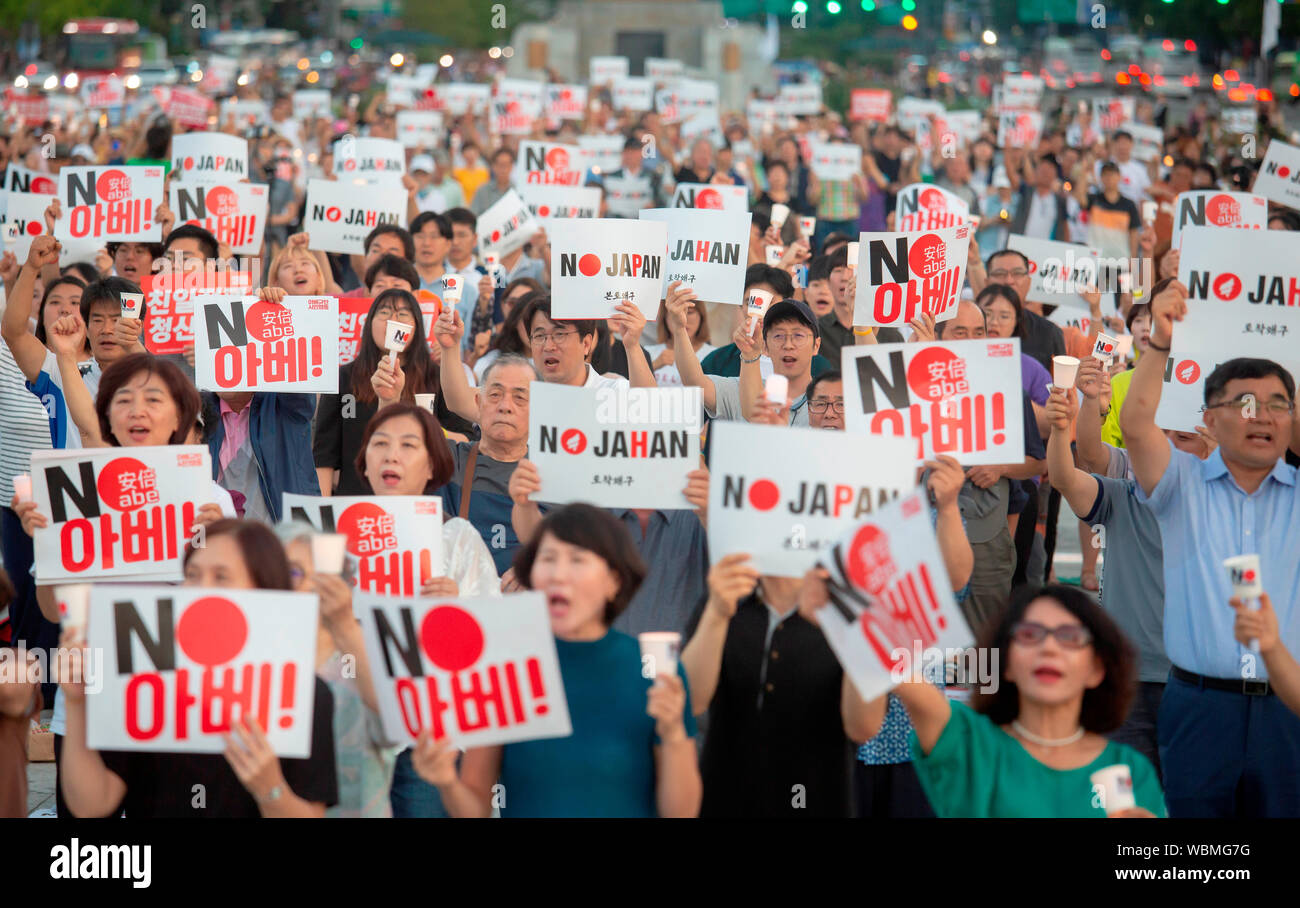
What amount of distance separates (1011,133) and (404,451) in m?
17.2

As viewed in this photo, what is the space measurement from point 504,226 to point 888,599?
8575 millimetres

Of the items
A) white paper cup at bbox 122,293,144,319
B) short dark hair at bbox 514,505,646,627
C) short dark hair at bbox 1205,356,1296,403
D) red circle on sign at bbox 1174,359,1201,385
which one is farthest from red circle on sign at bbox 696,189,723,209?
short dark hair at bbox 514,505,646,627

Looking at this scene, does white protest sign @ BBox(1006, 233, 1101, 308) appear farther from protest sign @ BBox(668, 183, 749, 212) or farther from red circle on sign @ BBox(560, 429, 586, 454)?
red circle on sign @ BBox(560, 429, 586, 454)

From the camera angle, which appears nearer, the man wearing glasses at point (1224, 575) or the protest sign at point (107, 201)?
the man wearing glasses at point (1224, 575)

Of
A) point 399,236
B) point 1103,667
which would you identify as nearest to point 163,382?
point 1103,667

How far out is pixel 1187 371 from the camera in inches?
288

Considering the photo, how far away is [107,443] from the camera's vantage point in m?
6.28

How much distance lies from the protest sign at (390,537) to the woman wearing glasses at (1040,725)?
6.25 feet

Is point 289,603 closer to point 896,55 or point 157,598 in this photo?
point 157,598

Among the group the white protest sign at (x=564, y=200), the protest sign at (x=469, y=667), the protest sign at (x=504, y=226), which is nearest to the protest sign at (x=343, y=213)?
the protest sign at (x=504, y=226)

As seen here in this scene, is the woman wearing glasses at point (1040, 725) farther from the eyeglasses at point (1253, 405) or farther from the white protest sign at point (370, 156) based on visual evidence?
the white protest sign at point (370, 156)

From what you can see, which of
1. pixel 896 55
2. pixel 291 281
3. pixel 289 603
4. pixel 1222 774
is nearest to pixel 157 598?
pixel 289 603

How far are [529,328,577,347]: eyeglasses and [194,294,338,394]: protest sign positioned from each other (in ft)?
3.14

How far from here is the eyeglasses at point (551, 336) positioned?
25.1 ft
